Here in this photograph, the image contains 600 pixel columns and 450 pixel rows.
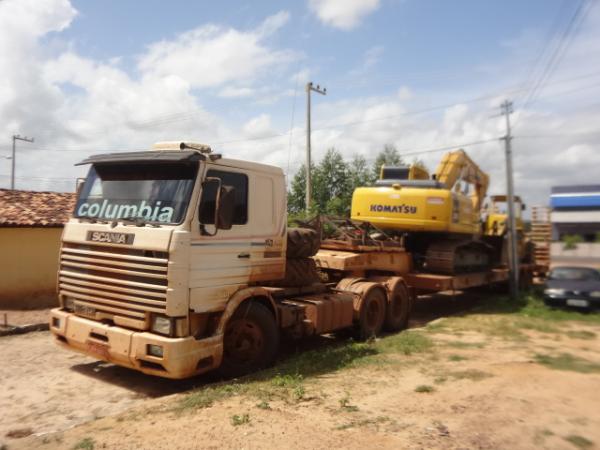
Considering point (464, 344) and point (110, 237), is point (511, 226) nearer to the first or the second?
point (464, 344)

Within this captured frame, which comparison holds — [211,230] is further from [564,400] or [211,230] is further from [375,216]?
[375,216]

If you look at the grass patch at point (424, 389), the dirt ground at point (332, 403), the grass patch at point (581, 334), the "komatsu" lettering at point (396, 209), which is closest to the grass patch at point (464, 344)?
the dirt ground at point (332, 403)

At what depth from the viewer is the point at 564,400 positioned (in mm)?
5336

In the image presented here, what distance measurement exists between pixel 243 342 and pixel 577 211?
178 ft

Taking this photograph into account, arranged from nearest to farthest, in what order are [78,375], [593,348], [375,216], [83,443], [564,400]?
[83,443] → [564,400] → [78,375] → [593,348] → [375,216]

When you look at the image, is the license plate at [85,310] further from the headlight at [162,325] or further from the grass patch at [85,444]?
the grass patch at [85,444]

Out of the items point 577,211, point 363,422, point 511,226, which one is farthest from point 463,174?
point 577,211

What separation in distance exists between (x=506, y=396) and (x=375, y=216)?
22.5ft

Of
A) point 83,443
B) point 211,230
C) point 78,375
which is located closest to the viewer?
point 83,443

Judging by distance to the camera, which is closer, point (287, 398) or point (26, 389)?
point (287, 398)

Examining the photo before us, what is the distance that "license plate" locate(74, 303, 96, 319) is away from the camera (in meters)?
5.96

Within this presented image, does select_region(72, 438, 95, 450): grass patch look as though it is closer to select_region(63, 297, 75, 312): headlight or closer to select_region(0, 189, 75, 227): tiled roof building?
select_region(63, 297, 75, 312): headlight

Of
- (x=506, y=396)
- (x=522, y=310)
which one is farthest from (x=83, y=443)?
(x=522, y=310)

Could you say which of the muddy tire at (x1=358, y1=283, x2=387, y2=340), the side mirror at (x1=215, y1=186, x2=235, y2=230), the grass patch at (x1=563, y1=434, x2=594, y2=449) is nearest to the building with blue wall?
the muddy tire at (x1=358, y1=283, x2=387, y2=340)
